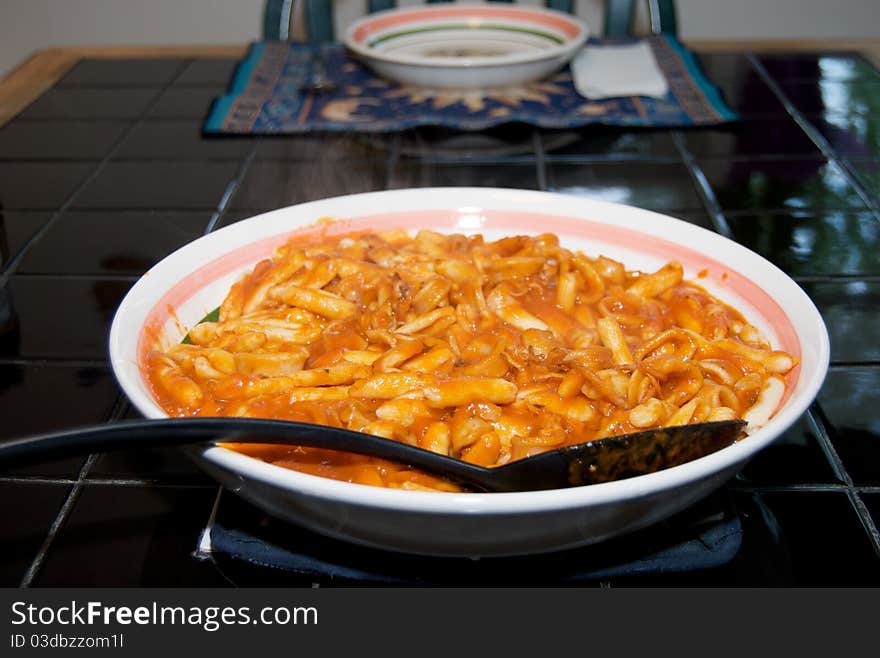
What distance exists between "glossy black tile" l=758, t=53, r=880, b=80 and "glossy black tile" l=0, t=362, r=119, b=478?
79.8 inches

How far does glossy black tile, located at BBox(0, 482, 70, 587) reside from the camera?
100 centimetres

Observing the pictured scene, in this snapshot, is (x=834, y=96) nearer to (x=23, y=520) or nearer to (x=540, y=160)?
(x=540, y=160)

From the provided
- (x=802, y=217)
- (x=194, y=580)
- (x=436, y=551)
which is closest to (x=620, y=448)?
(x=436, y=551)

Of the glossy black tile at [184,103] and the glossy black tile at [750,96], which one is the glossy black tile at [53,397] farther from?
the glossy black tile at [750,96]

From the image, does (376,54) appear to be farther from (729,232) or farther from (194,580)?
(194,580)

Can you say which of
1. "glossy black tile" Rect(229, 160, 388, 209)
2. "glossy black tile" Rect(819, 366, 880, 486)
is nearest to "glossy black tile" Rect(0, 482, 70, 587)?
"glossy black tile" Rect(229, 160, 388, 209)

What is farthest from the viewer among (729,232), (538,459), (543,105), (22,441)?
(543,105)

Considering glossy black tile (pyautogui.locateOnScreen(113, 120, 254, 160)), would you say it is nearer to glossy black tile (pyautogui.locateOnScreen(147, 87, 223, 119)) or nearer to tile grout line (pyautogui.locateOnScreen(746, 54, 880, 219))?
glossy black tile (pyautogui.locateOnScreen(147, 87, 223, 119))

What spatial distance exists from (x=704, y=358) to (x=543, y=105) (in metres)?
1.31

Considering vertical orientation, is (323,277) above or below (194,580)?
above

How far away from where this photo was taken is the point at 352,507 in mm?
806

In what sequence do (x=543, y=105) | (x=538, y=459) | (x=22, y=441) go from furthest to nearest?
(x=543, y=105) < (x=538, y=459) < (x=22, y=441)

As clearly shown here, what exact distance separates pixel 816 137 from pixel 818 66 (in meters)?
0.60

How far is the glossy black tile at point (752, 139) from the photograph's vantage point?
209 cm
